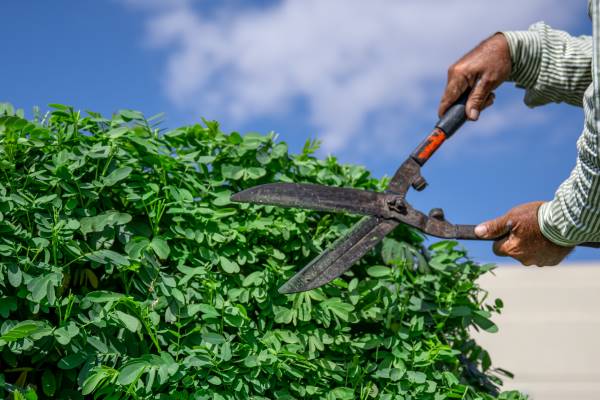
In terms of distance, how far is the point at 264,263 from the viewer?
2.37 metres

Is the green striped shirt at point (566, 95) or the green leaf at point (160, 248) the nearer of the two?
the green striped shirt at point (566, 95)

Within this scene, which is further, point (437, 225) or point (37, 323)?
point (437, 225)

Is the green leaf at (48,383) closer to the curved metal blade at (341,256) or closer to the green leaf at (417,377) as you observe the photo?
the curved metal blade at (341,256)

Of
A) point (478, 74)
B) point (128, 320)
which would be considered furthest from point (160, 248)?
point (478, 74)

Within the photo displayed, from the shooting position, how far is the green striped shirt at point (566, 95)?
1944 mm

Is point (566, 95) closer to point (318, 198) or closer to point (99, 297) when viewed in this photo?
point (318, 198)

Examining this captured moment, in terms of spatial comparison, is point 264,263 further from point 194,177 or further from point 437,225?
point 437,225

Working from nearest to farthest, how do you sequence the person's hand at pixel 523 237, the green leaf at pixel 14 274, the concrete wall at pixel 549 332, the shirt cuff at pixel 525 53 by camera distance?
the green leaf at pixel 14 274, the person's hand at pixel 523 237, the shirt cuff at pixel 525 53, the concrete wall at pixel 549 332

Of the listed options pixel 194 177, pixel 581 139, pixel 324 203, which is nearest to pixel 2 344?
pixel 194 177

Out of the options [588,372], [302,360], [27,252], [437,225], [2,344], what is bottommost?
[2,344]

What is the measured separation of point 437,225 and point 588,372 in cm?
349

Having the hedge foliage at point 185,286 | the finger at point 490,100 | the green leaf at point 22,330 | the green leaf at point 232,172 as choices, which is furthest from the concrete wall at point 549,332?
the green leaf at point 22,330

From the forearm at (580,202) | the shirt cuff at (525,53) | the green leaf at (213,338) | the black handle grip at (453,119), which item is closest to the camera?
the forearm at (580,202)

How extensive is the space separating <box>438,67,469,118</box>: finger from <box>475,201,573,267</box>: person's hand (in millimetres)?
450
